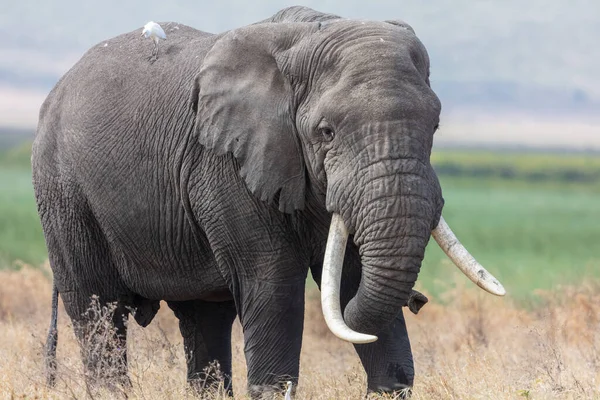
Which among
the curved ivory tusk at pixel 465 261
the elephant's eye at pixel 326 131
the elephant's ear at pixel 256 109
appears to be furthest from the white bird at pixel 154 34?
the curved ivory tusk at pixel 465 261

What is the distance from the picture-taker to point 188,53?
8.31 m

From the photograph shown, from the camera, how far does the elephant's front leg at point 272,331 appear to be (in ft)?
25.0

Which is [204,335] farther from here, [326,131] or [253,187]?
[326,131]

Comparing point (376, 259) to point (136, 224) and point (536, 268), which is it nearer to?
point (136, 224)

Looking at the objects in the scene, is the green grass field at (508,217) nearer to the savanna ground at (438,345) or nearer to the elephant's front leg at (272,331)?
the savanna ground at (438,345)

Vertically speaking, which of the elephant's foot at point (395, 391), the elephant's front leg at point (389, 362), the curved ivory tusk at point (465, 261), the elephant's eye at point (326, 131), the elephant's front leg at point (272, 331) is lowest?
the elephant's foot at point (395, 391)

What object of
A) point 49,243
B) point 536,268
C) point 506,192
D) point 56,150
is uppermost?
point 56,150

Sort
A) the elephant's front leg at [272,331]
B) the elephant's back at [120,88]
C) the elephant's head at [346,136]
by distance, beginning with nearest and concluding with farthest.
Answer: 1. the elephant's head at [346,136]
2. the elephant's front leg at [272,331]
3. the elephant's back at [120,88]

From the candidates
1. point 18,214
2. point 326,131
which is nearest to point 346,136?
point 326,131

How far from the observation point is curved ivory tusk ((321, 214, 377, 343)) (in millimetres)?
6801

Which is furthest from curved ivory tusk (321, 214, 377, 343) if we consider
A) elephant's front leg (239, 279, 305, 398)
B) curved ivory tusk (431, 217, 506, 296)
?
elephant's front leg (239, 279, 305, 398)

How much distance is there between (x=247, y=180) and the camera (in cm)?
744

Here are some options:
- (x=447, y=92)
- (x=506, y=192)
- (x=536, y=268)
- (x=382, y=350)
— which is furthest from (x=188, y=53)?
(x=447, y=92)

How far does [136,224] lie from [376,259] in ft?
6.77
